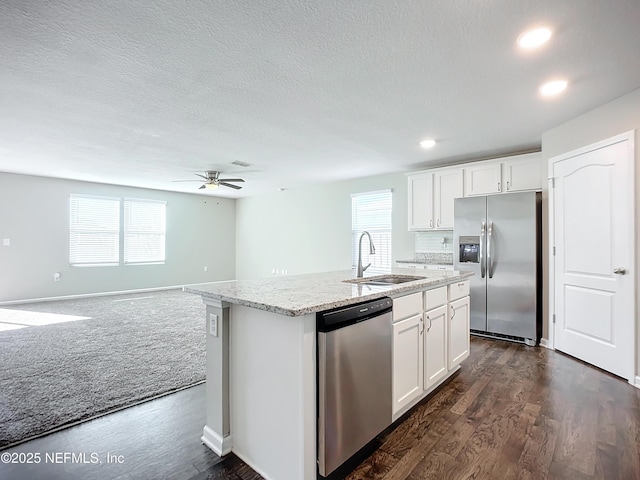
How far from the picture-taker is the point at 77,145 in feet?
13.7

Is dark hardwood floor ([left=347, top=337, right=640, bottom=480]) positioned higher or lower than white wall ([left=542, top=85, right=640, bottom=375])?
lower

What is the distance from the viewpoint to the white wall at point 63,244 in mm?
6066

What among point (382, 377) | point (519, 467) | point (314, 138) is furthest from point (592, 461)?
point (314, 138)

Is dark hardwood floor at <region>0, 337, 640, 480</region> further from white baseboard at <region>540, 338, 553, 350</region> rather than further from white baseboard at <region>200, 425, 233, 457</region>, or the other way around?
white baseboard at <region>540, 338, 553, 350</region>

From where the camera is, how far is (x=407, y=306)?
2.21 metres

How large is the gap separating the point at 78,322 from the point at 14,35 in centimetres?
407

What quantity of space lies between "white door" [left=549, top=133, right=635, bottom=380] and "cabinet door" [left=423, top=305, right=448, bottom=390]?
1.67m

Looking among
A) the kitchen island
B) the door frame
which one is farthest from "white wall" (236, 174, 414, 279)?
the kitchen island

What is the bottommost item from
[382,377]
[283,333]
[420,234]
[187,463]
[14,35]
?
[187,463]

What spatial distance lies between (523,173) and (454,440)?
3528 mm

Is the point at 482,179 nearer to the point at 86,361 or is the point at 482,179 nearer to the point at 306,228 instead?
the point at 306,228

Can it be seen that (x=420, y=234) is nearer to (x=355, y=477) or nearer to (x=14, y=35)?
(x=355, y=477)

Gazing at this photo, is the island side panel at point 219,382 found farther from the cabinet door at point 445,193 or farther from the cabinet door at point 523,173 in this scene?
the cabinet door at point 523,173

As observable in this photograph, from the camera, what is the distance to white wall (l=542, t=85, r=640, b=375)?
9.21ft
